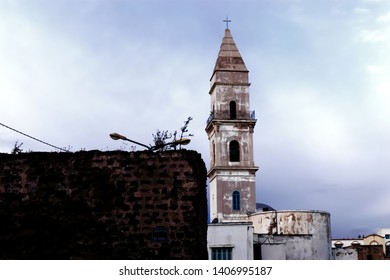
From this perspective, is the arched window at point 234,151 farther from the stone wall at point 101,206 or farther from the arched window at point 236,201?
the stone wall at point 101,206

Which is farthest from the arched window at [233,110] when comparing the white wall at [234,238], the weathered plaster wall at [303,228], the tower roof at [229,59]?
the white wall at [234,238]

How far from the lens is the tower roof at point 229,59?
43.7 metres

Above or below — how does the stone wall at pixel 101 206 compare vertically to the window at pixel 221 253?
above

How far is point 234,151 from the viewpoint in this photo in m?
42.8

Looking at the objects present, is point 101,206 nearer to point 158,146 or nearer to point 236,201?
point 158,146

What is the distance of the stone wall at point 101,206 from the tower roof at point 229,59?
32504 mm

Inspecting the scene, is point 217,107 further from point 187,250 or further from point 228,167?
point 187,250

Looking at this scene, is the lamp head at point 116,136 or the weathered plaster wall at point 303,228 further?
the weathered plaster wall at point 303,228

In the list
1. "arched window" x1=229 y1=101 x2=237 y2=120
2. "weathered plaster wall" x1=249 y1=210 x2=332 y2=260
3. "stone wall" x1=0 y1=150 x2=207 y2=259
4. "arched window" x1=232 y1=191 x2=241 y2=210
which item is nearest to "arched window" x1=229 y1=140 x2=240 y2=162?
"arched window" x1=229 y1=101 x2=237 y2=120

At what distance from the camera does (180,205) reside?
443 inches
